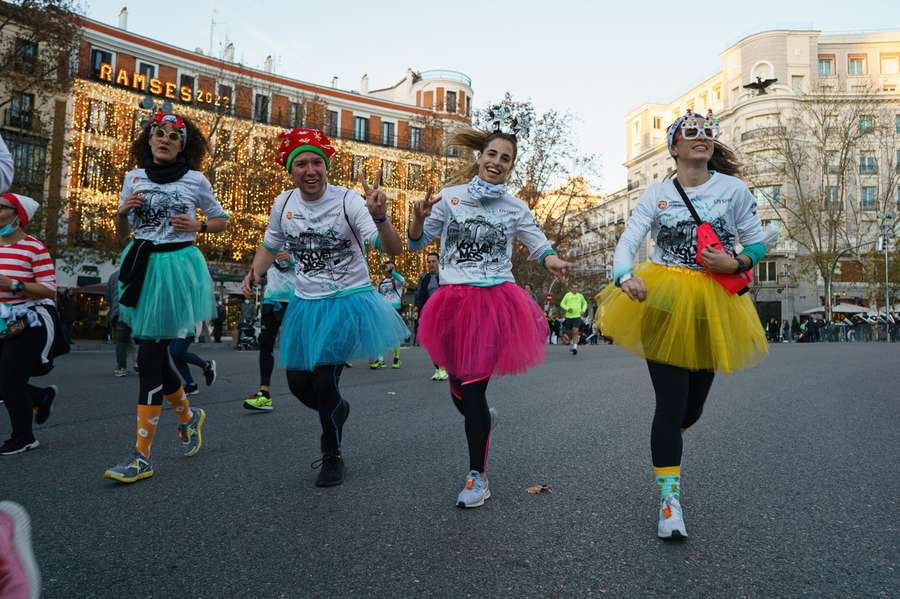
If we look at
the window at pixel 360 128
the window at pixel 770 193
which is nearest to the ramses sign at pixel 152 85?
the window at pixel 360 128

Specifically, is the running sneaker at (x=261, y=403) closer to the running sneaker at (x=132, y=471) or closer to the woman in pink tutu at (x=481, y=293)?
the running sneaker at (x=132, y=471)

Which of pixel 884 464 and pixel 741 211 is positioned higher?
pixel 741 211

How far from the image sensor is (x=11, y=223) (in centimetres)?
473

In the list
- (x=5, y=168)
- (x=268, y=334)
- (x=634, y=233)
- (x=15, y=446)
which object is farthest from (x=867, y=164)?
(x=5, y=168)

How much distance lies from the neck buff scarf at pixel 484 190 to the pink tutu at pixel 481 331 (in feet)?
1.78

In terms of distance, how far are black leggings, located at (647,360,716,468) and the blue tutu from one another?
5.37 ft

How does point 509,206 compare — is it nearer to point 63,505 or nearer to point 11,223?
point 63,505

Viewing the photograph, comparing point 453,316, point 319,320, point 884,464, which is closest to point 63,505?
point 319,320

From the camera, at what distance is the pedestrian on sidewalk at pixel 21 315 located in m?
4.68

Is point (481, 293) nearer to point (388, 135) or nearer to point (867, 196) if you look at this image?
point (388, 135)

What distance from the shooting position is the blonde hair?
4.12m

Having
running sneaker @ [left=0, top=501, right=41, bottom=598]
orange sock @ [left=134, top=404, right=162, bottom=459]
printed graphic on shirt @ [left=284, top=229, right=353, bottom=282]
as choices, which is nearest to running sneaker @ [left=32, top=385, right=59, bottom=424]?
orange sock @ [left=134, top=404, right=162, bottom=459]

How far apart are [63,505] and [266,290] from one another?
4.40 meters

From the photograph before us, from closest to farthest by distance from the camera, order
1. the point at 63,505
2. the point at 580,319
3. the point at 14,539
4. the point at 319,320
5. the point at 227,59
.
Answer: the point at 14,539 → the point at 63,505 → the point at 319,320 → the point at 580,319 → the point at 227,59
